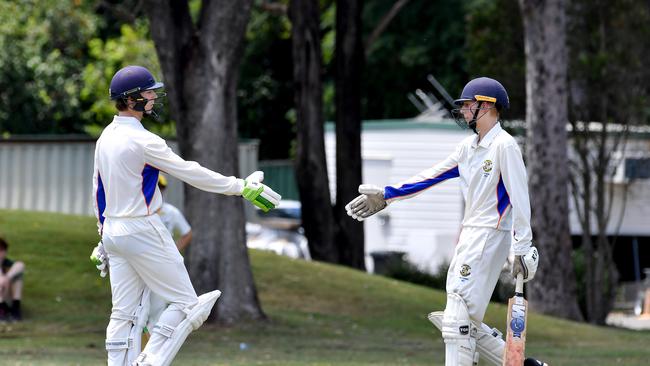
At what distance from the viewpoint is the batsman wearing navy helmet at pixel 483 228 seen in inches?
345

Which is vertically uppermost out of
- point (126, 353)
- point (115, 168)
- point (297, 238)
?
point (115, 168)

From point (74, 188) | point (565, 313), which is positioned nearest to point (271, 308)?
point (565, 313)

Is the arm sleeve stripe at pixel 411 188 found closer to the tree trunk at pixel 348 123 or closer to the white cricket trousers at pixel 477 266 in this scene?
the white cricket trousers at pixel 477 266

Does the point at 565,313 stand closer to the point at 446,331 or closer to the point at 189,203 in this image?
the point at 189,203

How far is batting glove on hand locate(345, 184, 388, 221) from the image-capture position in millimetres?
9539

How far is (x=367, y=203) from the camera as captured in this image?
957cm

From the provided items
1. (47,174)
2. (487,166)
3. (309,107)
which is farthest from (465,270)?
(47,174)

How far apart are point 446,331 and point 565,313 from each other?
48.3 feet

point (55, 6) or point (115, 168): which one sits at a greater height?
point (55, 6)

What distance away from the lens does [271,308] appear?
1936cm

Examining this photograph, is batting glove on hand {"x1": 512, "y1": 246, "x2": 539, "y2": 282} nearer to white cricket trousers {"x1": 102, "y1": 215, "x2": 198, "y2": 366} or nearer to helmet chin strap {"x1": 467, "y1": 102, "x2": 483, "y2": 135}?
helmet chin strap {"x1": 467, "y1": 102, "x2": 483, "y2": 135}

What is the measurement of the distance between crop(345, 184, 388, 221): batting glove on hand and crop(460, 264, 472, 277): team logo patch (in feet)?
3.14

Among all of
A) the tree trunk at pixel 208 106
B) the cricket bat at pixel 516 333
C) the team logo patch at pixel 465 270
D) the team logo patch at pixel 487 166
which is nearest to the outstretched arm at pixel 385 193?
the team logo patch at pixel 487 166

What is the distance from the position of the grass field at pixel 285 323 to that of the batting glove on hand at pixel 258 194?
13.7 ft
